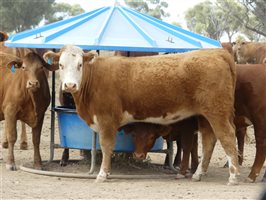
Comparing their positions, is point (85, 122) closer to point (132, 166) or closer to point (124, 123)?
point (124, 123)

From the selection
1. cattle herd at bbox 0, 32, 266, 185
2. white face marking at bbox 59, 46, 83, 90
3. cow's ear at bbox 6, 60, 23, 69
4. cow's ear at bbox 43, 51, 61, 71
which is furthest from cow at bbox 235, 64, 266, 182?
cow's ear at bbox 6, 60, 23, 69

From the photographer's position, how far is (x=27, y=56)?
10.5m

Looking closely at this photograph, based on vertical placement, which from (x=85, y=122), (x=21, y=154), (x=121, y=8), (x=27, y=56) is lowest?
(x=21, y=154)

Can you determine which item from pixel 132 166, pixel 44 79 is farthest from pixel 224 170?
pixel 44 79

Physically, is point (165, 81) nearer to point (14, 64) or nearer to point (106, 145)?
point (106, 145)

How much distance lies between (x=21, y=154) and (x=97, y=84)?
135 inches

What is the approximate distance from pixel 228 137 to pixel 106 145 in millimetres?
1556

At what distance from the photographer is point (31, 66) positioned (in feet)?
34.2

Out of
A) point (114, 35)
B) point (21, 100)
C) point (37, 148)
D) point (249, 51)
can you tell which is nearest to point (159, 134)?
point (114, 35)

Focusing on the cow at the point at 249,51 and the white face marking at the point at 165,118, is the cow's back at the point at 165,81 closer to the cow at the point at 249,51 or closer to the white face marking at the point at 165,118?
the white face marking at the point at 165,118

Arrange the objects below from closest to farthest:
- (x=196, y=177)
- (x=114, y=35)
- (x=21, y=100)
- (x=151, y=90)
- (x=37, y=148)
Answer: (x=151, y=90) → (x=196, y=177) → (x=114, y=35) → (x=21, y=100) → (x=37, y=148)

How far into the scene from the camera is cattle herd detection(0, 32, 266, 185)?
9.51 metres

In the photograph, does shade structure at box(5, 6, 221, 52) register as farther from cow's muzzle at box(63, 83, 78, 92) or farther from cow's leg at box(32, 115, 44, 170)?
cow's leg at box(32, 115, 44, 170)

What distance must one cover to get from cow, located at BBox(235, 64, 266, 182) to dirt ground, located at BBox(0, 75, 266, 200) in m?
0.35
